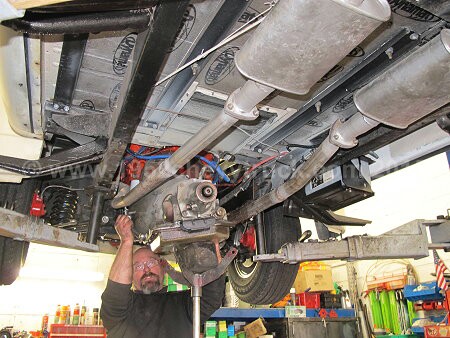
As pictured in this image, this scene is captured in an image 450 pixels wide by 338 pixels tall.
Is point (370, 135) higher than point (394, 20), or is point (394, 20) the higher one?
point (394, 20)

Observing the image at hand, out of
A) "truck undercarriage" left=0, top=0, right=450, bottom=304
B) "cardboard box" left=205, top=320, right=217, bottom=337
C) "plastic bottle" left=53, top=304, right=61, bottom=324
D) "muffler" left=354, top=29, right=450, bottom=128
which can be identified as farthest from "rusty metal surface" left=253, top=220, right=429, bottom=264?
"plastic bottle" left=53, top=304, right=61, bottom=324

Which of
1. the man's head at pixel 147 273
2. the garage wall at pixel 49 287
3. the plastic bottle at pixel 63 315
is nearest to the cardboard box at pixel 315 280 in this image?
the garage wall at pixel 49 287

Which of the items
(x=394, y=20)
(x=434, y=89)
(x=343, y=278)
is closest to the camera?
(x=434, y=89)

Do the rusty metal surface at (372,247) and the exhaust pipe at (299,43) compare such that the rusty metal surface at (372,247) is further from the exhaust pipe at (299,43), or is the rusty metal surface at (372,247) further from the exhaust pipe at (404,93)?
the exhaust pipe at (299,43)

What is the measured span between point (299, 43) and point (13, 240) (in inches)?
67.9

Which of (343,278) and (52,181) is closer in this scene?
(52,181)

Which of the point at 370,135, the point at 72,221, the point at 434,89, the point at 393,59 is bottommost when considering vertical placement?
the point at 72,221

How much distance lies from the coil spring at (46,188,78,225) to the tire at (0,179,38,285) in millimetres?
233

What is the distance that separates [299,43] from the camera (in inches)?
38.8

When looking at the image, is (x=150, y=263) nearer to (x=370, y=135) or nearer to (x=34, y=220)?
(x=34, y=220)

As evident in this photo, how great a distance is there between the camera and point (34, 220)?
5.31 ft

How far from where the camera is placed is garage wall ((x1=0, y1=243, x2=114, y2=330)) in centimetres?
558

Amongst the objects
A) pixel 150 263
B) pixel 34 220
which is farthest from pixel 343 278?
pixel 34 220

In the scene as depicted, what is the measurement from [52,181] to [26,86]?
862mm
